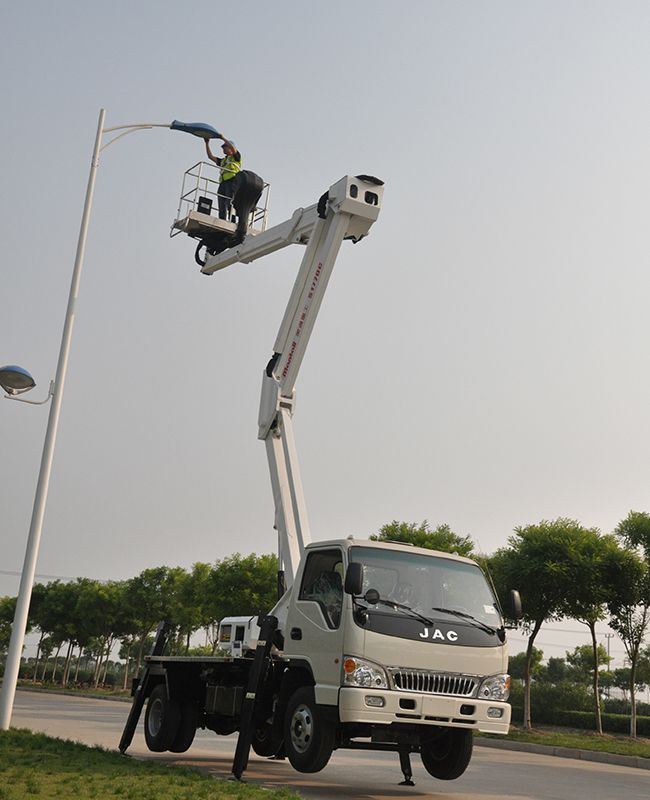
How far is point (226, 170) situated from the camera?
15258mm

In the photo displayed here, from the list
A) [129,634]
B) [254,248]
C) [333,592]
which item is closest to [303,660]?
[333,592]

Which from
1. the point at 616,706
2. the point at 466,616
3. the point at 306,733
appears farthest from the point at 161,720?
the point at 616,706

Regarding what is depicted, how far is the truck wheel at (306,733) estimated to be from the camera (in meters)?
8.91

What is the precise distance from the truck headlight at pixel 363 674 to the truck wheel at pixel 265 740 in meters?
1.60

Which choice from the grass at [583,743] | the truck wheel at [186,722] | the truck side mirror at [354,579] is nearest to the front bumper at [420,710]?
the truck side mirror at [354,579]

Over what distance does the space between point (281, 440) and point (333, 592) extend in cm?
326

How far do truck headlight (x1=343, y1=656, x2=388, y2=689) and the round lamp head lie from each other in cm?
661

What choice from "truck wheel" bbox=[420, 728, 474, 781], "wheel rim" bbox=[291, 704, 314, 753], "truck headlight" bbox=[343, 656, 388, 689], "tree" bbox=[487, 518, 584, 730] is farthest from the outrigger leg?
"tree" bbox=[487, 518, 584, 730]

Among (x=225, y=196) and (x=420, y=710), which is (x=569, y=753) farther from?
(x=225, y=196)

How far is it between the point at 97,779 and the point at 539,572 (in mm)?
18656

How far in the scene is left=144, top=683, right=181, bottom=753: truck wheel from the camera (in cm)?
1141

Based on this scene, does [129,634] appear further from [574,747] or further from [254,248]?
[254,248]

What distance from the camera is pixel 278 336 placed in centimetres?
1293

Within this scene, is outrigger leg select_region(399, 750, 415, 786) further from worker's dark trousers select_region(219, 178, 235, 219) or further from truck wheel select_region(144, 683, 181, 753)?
worker's dark trousers select_region(219, 178, 235, 219)
